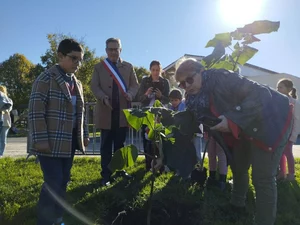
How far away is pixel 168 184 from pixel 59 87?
1921 millimetres

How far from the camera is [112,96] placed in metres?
4.45

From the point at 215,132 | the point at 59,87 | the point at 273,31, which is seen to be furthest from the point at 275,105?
the point at 59,87

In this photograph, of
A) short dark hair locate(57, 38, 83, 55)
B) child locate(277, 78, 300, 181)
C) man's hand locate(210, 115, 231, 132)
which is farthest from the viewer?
child locate(277, 78, 300, 181)

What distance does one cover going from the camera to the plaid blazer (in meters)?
2.69

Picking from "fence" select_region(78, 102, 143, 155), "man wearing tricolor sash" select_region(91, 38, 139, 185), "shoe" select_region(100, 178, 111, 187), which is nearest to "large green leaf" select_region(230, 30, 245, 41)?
"man wearing tricolor sash" select_region(91, 38, 139, 185)

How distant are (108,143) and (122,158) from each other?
1.69 meters

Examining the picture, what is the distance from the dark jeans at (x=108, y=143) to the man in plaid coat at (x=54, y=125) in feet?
4.35

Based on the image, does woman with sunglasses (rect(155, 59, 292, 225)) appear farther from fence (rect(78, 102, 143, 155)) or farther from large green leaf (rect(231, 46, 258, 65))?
fence (rect(78, 102, 143, 155))

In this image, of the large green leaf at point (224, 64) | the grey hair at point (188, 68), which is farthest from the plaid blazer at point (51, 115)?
the large green leaf at point (224, 64)

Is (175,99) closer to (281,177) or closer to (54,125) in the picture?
(281,177)

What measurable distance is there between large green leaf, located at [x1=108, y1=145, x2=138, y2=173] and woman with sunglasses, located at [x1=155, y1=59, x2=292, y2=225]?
2.09ft

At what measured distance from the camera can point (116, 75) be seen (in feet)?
14.6

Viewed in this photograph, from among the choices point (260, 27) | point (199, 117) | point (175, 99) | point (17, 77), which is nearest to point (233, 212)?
point (199, 117)

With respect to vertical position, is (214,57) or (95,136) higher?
(214,57)
